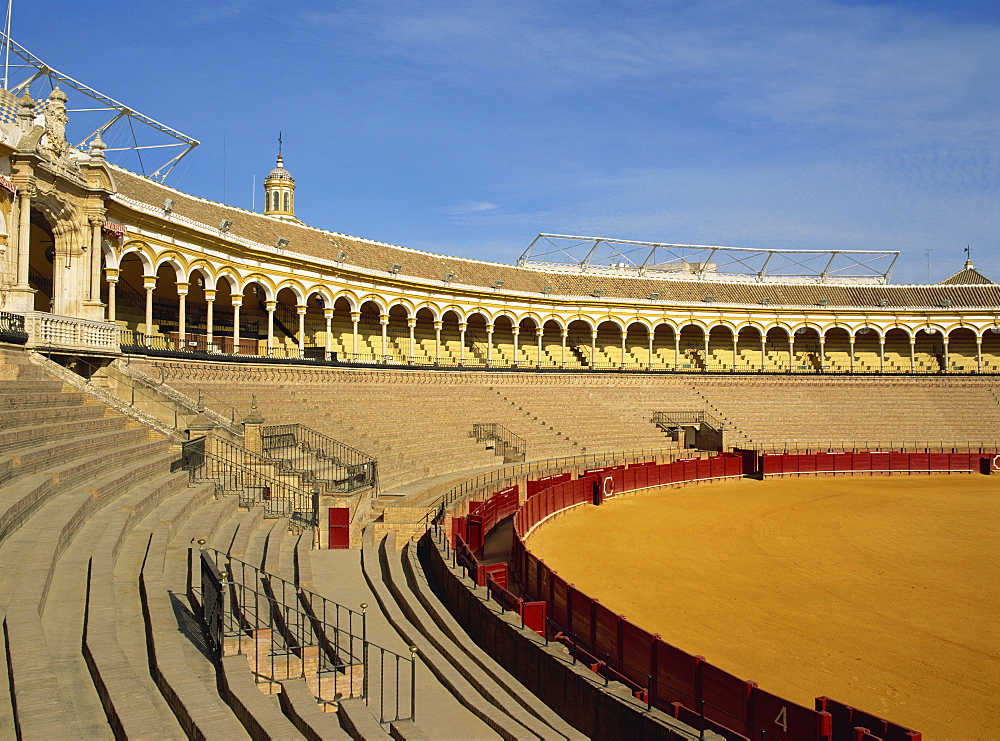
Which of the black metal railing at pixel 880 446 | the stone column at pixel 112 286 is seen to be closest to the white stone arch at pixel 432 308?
the black metal railing at pixel 880 446

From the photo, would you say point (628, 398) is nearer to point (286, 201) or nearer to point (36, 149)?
point (286, 201)

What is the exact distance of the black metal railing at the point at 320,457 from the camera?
64.7ft

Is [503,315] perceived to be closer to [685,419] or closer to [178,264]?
[685,419]

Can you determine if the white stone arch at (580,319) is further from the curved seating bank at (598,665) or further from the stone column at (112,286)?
the curved seating bank at (598,665)

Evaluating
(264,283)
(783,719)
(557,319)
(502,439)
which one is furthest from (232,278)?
(783,719)

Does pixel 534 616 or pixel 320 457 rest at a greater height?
pixel 320 457

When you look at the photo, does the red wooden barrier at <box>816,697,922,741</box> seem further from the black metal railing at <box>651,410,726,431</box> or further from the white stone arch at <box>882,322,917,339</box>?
the white stone arch at <box>882,322,917,339</box>

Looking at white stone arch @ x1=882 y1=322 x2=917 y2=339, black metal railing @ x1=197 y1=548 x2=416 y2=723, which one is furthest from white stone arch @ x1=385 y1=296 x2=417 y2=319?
white stone arch @ x1=882 y1=322 x2=917 y2=339

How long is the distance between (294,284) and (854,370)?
40145 mm

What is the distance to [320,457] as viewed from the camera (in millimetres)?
21953

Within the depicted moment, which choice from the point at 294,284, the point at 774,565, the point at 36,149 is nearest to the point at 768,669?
the point at 774,565

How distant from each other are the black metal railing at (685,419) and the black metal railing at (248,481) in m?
26.2

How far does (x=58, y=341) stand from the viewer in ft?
65.5

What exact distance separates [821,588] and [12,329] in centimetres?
1922
